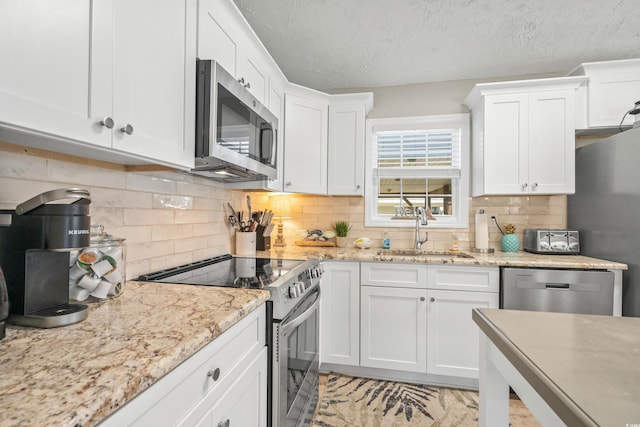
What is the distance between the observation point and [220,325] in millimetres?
861

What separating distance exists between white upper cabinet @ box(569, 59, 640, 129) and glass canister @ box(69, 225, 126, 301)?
3179 millimetres

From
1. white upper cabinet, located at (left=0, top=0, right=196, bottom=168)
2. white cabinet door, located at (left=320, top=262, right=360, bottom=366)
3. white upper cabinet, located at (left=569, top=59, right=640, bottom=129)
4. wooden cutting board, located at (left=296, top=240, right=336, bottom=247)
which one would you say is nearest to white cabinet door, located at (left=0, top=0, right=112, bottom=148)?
white upper cabinet, located at (left=0, top=0, right=196, bottom=168)

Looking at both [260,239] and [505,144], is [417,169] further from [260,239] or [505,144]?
[260,239]

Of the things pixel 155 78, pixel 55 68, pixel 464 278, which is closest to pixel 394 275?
pixel 464 278

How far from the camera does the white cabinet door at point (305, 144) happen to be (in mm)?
2539

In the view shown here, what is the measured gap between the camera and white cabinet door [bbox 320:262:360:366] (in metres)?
2.35

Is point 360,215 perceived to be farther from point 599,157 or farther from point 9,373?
point 9,373

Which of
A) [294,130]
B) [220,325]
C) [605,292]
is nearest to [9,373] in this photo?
[220,325]

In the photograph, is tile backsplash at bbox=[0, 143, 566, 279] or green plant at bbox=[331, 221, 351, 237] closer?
tile backsplash at bbox=[0, 143, 566, 279]

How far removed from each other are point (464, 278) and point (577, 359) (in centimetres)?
161

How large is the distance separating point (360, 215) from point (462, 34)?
166cm

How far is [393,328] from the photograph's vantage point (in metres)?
2.30

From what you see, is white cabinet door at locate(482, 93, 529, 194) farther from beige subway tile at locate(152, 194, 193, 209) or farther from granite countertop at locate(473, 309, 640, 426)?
beige subway tile at locate(152, 194, 193, 209)

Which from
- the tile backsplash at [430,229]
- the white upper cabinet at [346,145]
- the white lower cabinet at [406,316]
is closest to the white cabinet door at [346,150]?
the white upper cabinet at [346,145]
